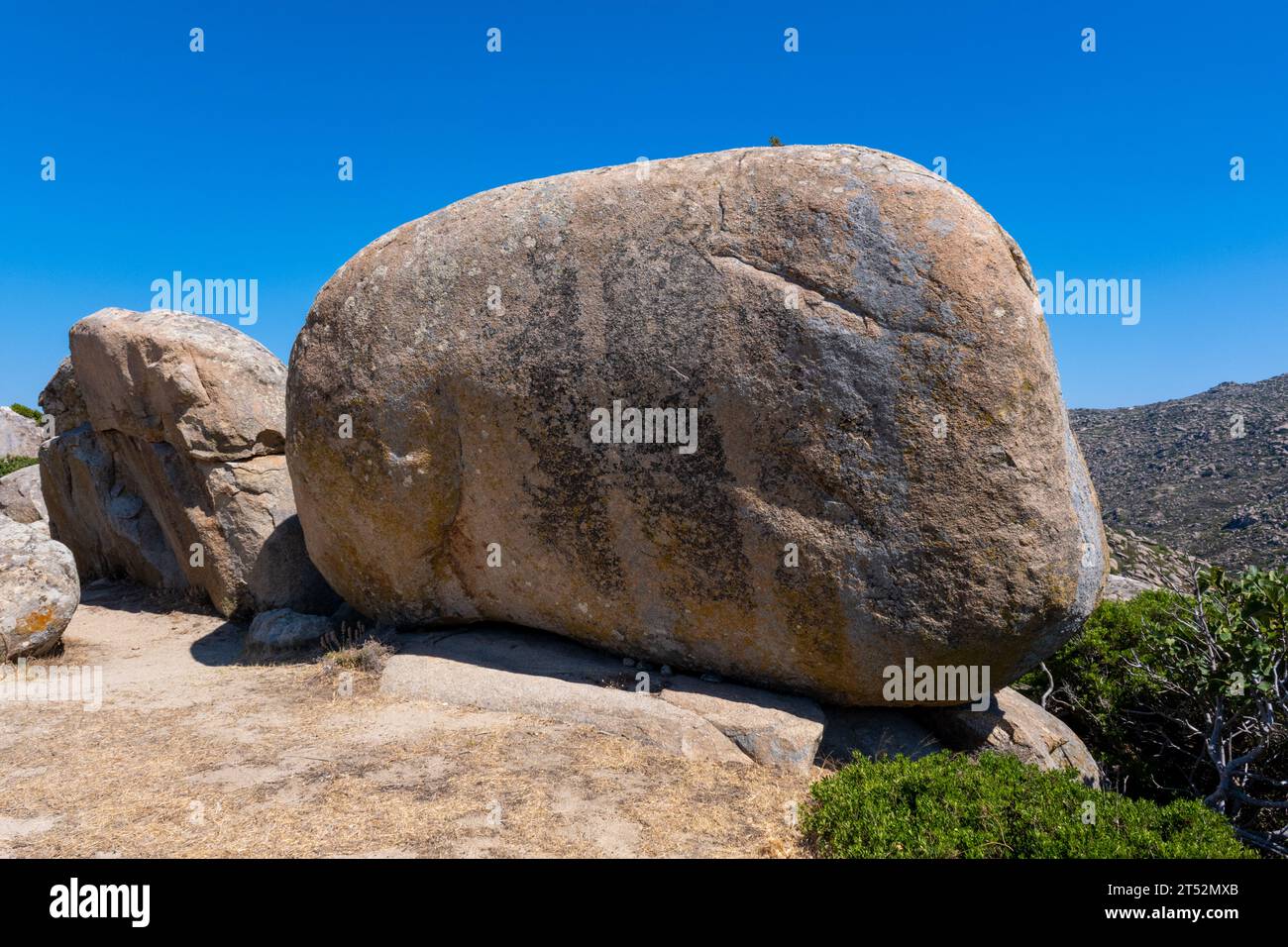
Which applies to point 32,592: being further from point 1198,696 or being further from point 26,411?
point 26,411

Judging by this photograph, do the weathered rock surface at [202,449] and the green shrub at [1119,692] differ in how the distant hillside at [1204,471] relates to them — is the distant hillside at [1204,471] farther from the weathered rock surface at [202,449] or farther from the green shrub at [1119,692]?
the weathered rock surface at [202,449]

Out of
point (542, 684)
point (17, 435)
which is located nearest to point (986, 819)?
point (542, 684)

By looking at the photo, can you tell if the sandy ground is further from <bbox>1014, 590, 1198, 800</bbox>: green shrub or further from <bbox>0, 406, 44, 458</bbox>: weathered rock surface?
<bbox>0, 406, 44, 458</bbox>: weathered rock surface

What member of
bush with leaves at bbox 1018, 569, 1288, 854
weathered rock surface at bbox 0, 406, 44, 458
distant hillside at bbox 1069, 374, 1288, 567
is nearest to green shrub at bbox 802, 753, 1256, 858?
bush with leaves at bbox 1018, 569, 1288, 854

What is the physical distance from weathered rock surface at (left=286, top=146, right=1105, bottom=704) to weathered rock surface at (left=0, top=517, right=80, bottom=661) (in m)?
2.90

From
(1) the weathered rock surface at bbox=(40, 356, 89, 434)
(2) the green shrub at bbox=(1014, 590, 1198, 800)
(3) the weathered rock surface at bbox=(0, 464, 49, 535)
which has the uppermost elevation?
(1) the weathered rock surface at bbox=(40, 356, 89, 434)

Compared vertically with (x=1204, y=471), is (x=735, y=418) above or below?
above

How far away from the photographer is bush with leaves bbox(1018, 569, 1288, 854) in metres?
6.70

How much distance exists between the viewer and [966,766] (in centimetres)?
534

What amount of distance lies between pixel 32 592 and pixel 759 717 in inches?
261

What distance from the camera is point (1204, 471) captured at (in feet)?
83.6
